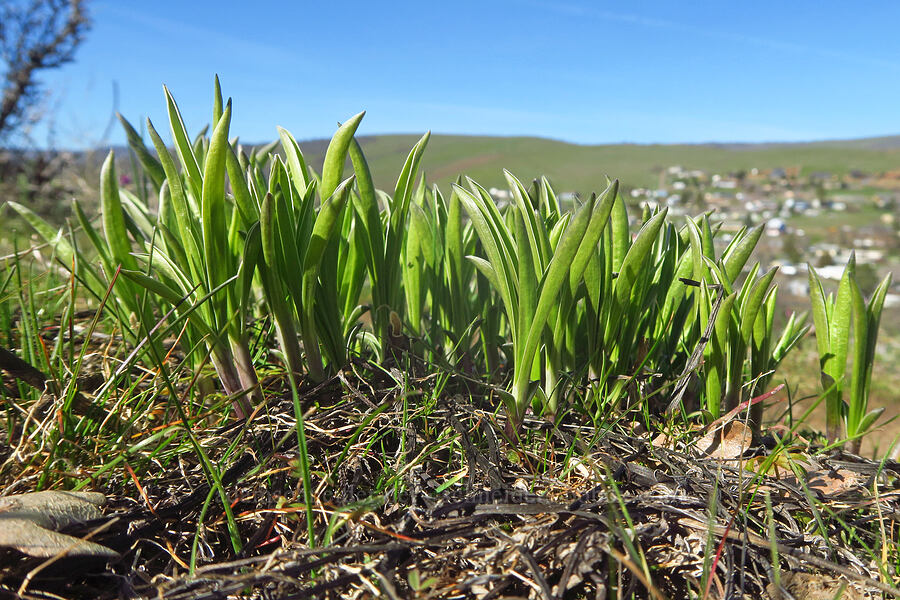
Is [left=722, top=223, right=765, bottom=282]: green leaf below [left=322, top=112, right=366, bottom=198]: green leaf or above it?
below

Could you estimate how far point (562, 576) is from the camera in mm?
754

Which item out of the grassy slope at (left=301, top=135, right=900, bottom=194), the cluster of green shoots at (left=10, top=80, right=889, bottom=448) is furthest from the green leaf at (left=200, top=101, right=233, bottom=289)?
the grassy slope at (left=301, top=135, right=900, bottom=194)

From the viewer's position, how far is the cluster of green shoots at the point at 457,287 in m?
1.03

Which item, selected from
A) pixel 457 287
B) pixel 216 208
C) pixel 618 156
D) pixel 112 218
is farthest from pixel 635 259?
pixel 618 156

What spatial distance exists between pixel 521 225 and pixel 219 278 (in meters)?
0.58

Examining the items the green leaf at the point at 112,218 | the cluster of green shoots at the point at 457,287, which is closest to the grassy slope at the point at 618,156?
the cluster of green shoots at the point at 457,287

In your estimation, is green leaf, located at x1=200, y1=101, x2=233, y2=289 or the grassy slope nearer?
green leaf, located at x1=200, y1=101, x2=233, y2=289

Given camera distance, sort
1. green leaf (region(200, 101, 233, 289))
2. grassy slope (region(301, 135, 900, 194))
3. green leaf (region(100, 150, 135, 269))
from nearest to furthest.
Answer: green leaf (region(200, 101, 233, 289))
green leaf (region(100, 150, 135, 269))
grassy slope (region(301, 135, 900, 194))

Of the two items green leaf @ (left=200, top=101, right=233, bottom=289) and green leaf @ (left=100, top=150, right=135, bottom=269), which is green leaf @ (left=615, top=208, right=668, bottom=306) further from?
green leaf @ (left=100, top=150, right=135, bottom=269)

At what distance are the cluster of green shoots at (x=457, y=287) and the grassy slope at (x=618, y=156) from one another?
127ft

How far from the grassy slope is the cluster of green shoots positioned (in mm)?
38718

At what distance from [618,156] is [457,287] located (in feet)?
179

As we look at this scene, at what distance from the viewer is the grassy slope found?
143ft

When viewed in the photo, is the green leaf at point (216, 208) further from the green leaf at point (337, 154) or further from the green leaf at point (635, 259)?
the green leaf at point (635, 259)
